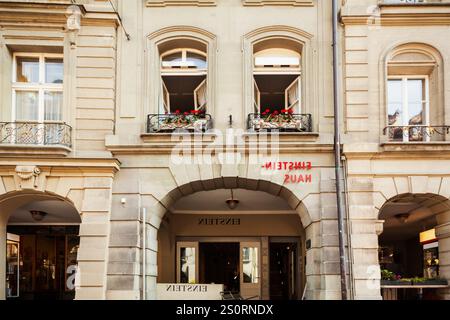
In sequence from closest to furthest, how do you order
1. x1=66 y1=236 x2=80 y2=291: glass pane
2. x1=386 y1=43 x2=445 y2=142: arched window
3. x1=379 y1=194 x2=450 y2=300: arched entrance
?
x1=379 y1=194 x2=450 y2=300: arched entrance → x1=386 y1=43 x2=445 y2=142: arched window → x1=66 y1=236 x2=80 y2=291: glass pane

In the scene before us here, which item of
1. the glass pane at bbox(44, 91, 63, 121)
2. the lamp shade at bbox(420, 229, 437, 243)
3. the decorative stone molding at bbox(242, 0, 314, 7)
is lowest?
the lamp shade at bbox(420, 229, 437, 243)

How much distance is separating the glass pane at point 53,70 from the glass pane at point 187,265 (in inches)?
336

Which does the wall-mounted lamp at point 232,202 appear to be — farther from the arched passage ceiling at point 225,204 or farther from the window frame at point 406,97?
the window frame at point 406,97

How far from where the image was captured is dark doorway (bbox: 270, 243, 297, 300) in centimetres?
2382

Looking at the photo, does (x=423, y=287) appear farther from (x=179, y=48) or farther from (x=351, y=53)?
(x=179, y=48)

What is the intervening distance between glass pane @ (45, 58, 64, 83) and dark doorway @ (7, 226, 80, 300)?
26.5ft

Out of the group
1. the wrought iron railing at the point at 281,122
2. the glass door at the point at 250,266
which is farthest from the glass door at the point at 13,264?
the wrought iron railing at the point at 281,122

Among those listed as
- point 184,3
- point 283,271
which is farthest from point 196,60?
point 283,271

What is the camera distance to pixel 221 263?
23891 millimetres

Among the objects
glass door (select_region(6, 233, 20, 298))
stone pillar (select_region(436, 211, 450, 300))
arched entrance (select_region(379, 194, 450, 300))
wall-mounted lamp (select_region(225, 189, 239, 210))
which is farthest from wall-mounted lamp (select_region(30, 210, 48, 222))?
stone pillar (select_region(436, 211, 450, 300))

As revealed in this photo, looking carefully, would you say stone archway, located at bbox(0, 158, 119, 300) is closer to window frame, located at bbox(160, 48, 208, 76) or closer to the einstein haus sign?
the einstein haus sign

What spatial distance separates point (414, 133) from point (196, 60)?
20.0 feet

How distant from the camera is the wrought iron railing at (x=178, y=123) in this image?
16438 mm
